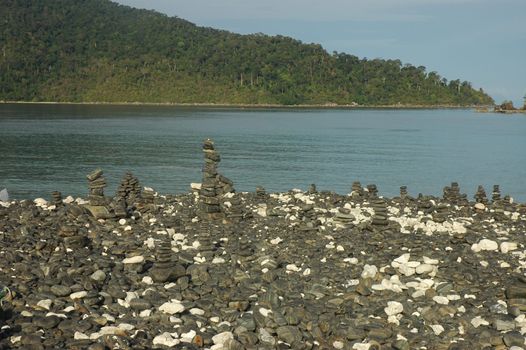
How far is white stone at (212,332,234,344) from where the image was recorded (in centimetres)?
1216

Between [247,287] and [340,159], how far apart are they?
62632mm

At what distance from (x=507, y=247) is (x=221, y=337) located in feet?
34.9

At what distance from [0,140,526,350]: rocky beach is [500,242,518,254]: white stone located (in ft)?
0.14

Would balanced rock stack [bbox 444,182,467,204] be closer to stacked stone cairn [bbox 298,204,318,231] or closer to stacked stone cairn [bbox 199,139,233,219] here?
stacked stone cairn [bbox 298,204,318,231]

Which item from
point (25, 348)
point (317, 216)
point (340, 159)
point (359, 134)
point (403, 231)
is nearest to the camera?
point (25, 348)

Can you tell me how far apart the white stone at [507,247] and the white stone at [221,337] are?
1019 cm

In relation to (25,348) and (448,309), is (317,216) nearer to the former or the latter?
(448,309)

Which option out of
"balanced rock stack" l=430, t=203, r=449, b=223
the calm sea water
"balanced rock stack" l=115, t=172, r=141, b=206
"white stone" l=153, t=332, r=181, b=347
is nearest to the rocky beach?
"white stone" l=153, t=332, r=181, b=347

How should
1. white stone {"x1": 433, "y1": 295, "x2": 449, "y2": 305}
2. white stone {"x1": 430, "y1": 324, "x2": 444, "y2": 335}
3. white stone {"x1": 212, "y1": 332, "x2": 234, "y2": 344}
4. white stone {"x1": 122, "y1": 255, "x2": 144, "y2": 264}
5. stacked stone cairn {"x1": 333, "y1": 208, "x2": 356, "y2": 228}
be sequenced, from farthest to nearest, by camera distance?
stacked stone cairn {"x1": 333, "y1": 208, "x2": 356, "y2": 228}
white stone {"x1": 122, "y1": 255, "x2": 144, "y2": 264}
white stone {"x1": 433, "y1": 295, "x2": 449, "y2": 305}
white stone {"x1": 430, "y1": 324, "x2": 444, "y2": 335}
white stone {"x1": 212, "y1": 332, "x2": 234, "y2": 344}

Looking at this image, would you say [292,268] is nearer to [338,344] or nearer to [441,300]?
[441,300]

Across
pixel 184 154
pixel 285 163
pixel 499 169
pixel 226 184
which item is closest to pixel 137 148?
pixel 184 154

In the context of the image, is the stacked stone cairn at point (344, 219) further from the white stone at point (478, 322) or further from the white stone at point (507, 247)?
the white stone at point (478, 322)

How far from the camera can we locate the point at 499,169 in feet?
228

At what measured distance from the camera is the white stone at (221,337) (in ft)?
39.9
